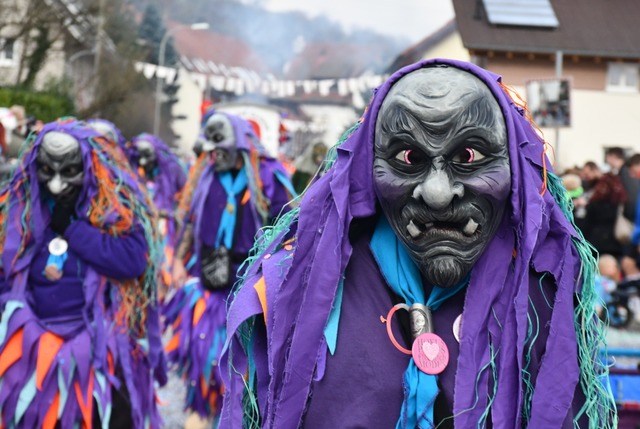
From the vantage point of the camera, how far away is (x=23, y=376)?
14.1 feet

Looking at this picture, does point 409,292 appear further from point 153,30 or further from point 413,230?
point 153,30

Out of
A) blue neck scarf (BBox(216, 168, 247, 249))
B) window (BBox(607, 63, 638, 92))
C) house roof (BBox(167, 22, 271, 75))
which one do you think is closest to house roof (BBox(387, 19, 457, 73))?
window (BBox(607, 63, 638, 92))

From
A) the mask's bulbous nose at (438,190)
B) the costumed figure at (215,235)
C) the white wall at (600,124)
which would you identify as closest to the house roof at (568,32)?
the white wall at (600,124)

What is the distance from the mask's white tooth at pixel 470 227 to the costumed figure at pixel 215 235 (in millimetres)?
4136

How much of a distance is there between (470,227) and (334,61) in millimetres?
55221

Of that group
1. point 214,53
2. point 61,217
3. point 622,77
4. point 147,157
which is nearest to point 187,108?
point 214,53

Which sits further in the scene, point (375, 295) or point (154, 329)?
point (154, 329)

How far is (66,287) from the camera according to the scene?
4363 mm

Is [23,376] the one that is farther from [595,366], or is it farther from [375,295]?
[595,366]

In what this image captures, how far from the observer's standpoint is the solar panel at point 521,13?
25.2 metres

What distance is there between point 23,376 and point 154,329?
2.66 ft

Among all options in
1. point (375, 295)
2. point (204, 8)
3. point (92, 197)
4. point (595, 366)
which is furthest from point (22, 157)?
point (204, 8)

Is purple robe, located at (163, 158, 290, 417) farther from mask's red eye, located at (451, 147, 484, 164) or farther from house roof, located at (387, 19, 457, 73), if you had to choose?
house roof, located at (387, 19, 457, 73)

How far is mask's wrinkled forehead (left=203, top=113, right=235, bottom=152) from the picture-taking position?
252 inches
